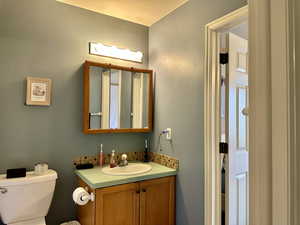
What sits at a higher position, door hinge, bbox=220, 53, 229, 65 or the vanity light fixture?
the vanity light fixture

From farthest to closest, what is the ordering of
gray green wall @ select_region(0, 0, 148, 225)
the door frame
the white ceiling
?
the white ceiling < gray green wall @ select_region(0, 0, 148, 225) < the door frame

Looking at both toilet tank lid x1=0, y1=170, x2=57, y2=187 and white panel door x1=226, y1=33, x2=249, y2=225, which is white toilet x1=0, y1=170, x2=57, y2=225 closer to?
toilet tank lid x1=0, y1=170, x2=57, y2=187

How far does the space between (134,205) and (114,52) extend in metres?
1.58

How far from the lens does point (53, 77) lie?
1.93 metres

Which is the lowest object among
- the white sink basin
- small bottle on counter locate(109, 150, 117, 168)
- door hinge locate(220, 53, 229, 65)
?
the white sink basin

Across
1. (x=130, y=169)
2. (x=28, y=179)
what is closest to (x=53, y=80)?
(x=28, y=179)

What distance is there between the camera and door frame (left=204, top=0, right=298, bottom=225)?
33cm

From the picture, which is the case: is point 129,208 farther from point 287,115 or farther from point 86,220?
point 287,115

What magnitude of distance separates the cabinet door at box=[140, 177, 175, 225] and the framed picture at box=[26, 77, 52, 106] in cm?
118

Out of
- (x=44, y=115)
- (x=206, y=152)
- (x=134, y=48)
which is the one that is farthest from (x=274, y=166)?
(x=134, y=48)

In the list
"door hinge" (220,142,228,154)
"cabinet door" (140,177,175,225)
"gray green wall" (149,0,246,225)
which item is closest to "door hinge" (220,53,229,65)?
"gray green wall" (149,0,246,225)

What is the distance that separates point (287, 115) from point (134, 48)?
7.34 feet

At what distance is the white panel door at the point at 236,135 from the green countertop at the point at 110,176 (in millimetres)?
540

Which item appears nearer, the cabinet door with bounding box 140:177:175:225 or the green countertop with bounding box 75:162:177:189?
the green countertop with bounding box 75:162:177:189
